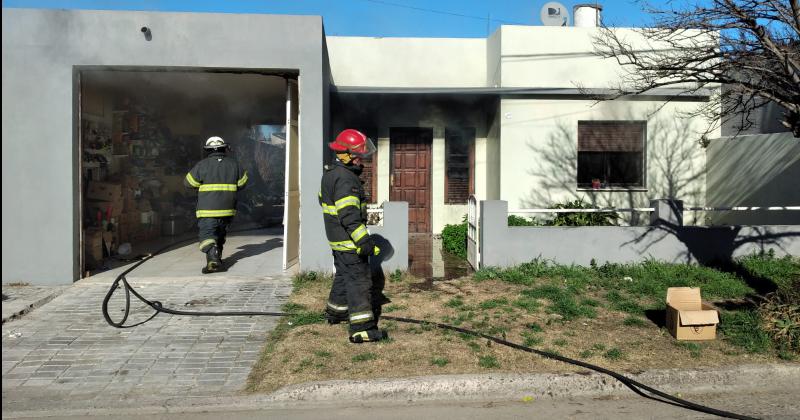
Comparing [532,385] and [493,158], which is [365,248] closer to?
[532,385]

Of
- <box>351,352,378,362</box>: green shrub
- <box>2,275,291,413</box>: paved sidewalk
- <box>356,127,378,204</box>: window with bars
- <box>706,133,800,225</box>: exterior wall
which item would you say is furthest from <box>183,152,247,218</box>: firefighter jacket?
<box>706,133,800,225</box>: exterior wall

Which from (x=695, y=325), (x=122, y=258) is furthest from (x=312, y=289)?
(x=695, y=325)

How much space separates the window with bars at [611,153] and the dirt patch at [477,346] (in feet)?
16.9

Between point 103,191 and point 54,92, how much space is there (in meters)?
2.47

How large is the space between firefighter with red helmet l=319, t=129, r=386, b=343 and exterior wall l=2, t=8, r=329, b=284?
3.35m

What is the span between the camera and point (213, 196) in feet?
27.8

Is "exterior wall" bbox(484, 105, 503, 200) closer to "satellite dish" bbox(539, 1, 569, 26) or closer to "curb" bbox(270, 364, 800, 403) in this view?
"satellite dish" bbox(539, 1, 569, 26)

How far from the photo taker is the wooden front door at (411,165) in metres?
13.3

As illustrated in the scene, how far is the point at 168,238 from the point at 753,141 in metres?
11.2

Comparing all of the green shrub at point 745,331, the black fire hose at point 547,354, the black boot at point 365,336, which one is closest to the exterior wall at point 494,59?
the green shrub at point 745,331

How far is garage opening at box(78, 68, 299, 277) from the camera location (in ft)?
29.3

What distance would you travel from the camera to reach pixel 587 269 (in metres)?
8.80

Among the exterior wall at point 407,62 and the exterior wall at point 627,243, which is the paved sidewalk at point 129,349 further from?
the exterior wall at point 407,62

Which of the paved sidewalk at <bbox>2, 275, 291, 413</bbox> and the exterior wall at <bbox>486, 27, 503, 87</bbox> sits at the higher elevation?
the exterior wall at <bbox>486, 27, 503, 87</bbox>
